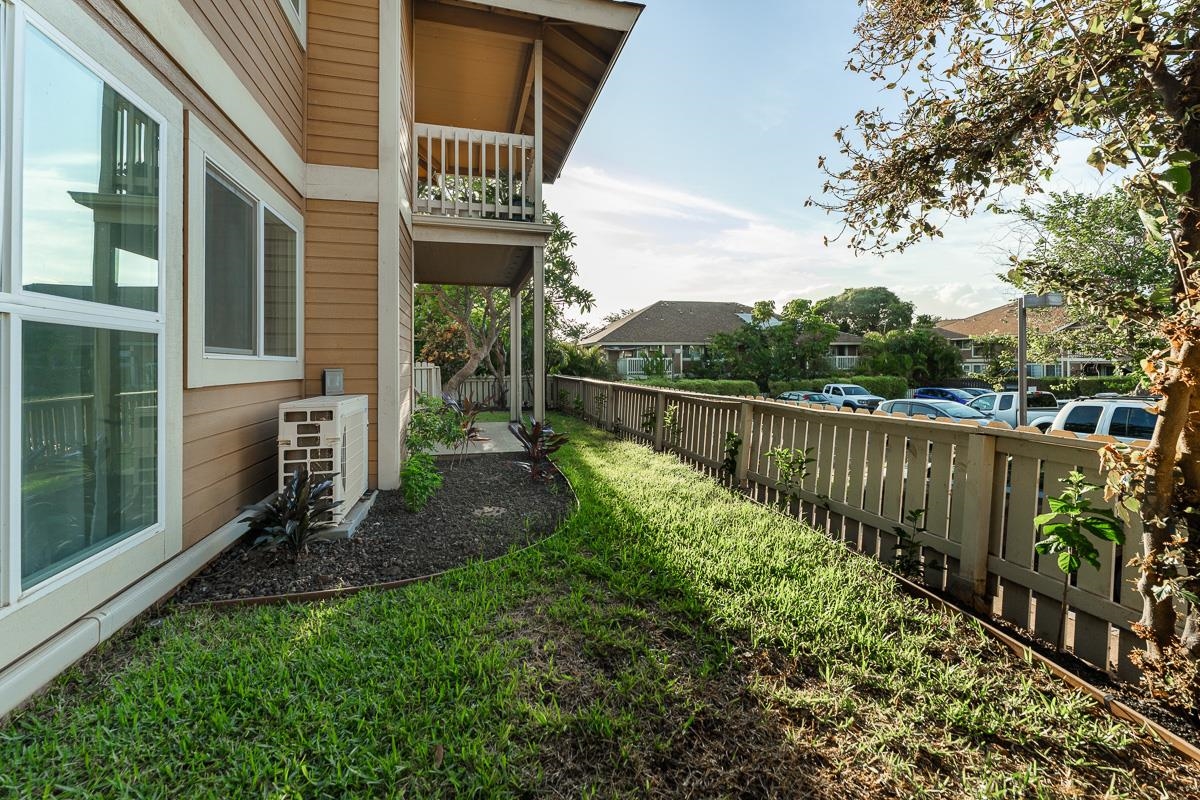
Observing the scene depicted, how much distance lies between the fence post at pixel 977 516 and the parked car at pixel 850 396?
15.7m

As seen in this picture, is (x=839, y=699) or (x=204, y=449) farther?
(x=204, y=449)

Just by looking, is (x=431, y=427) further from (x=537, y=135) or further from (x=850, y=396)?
(x=850, y=396)

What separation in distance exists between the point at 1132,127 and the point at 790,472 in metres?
2.76

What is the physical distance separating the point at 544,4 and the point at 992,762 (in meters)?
7.47

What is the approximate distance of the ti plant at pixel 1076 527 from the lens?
208 centimetres

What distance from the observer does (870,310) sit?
164 feet

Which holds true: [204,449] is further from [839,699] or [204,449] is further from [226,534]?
[839,699]

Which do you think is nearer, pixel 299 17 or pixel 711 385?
pixel 299 17

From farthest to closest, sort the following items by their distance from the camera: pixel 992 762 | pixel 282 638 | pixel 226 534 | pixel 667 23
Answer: pixel 667 23 → pixel 226 534 → pixel 282 638 → pixel 992 762

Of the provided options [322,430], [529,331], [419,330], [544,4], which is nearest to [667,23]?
[544,4]

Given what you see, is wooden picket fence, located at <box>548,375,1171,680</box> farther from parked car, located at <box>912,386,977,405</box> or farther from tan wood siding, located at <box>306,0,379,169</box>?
parked car, located at <box>912,386,977,405</box>

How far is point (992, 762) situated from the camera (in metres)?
1.75

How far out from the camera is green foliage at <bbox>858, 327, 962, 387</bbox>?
1019 inches

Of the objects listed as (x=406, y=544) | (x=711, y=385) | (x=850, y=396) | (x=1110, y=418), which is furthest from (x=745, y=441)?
(x=850, y=396)
